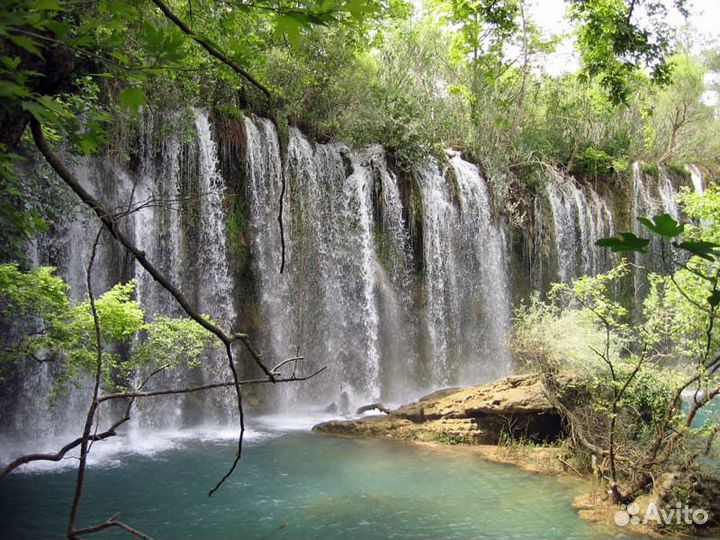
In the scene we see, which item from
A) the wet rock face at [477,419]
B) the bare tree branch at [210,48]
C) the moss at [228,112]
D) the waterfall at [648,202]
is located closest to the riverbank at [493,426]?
the wet rock face at [477,419]

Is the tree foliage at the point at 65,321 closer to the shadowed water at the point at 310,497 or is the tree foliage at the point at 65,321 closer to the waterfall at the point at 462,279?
the shadowed water at the point at 310,497

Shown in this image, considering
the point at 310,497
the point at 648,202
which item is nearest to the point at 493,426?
the point at 310,497

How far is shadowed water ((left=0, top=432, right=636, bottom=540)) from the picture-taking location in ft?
23.2

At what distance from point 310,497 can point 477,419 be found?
412 cm

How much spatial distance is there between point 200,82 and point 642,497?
11935mm

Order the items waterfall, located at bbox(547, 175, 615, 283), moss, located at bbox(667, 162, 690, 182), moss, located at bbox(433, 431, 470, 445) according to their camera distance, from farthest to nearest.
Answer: moss, located at bbox(667, 162, 690, 182)
waterfall, located at bbox(547, 175, 615, 283)
moss, located at bbox(433, 431, 470, 445)

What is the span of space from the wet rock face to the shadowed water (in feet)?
2.77

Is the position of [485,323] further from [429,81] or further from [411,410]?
[429,81]

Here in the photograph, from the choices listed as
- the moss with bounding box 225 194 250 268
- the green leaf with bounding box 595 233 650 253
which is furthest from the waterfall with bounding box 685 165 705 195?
the green leaf with bounding box 595 233 650 253

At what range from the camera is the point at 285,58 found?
48.9ft

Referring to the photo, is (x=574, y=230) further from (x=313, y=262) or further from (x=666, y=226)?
(x=666, y=226)

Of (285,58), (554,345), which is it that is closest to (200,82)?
(285,58)

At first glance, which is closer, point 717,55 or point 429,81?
point 429,81

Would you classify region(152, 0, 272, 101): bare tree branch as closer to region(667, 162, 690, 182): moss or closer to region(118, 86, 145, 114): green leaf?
region(118, 86, 145, 114): green leaf
